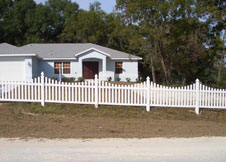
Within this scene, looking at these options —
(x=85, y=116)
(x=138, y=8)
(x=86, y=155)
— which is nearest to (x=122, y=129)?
(x=85, y=116)

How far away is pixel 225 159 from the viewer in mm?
6051

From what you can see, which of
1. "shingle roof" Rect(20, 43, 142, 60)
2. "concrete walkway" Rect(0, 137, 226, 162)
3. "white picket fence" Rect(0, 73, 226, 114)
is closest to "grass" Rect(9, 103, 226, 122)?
"white picket fence" Rect(0, 73, 226, 114)

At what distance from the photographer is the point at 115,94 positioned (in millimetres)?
11594

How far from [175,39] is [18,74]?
39.5 feet

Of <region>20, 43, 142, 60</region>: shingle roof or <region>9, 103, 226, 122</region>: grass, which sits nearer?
<region>9, 103, 226, 122</region>: grass

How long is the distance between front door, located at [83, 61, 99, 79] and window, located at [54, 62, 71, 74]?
1633mm

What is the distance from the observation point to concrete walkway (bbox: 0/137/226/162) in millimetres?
5918

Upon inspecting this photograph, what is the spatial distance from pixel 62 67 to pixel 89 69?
2.70 m

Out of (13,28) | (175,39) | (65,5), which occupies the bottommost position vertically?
(175,39)

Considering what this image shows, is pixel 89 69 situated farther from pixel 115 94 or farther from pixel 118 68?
pixel 115 94

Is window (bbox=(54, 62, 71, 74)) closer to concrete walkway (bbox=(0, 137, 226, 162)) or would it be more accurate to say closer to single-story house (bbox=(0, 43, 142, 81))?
single-story house (bbox=(0, 43, 142, 81))

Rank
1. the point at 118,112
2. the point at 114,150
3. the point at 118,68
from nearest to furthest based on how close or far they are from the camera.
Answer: the point at 114,150
the point at 118,112
the point at 118,68

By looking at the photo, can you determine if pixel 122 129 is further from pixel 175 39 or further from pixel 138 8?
pixel 175 39

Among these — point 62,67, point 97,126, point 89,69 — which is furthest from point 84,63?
point 97,126
